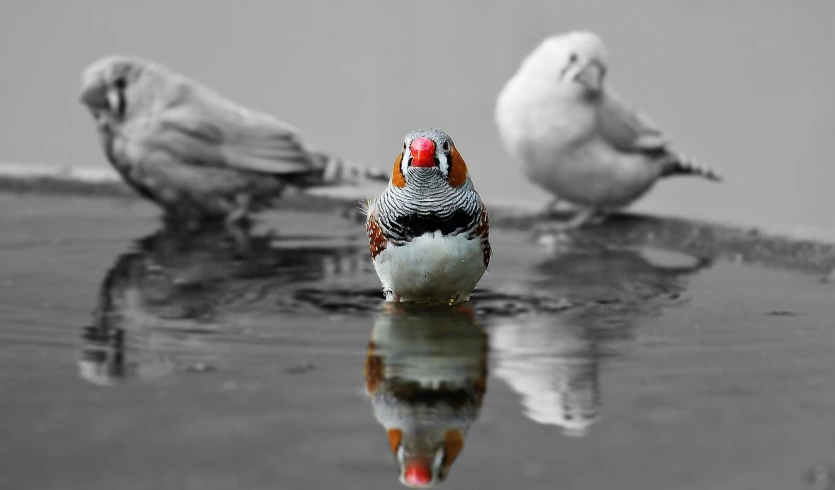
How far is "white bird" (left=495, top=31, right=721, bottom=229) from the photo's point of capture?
13.5ft

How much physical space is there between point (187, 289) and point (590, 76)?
6.10 feet

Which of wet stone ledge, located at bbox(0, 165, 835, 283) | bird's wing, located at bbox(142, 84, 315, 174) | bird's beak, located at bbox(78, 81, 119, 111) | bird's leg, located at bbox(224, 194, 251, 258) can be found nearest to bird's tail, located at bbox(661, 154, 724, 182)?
wet stone ledge, located at bbox(0, 165, 835, 283)

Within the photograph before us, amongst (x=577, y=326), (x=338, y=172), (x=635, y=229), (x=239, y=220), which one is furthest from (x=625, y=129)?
(x=577, y=326)

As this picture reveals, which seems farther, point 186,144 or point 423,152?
point 186,144

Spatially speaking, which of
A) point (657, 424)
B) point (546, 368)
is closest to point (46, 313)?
point (546, 368)

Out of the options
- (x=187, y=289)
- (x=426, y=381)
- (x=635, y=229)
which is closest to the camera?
(x=426, y=381)

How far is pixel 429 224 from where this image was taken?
2494 mm

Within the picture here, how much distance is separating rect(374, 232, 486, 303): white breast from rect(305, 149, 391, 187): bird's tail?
1.72m

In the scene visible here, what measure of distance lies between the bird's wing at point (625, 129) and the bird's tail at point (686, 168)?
70mm

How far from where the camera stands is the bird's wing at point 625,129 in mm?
4227

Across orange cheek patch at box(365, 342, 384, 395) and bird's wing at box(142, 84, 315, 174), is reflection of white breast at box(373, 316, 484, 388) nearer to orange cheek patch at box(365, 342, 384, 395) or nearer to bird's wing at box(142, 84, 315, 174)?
orange cheek patch at box(365, 342, 384, 395)

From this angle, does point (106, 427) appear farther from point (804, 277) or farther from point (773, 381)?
point (804, 277)

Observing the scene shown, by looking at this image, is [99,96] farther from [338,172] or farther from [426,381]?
[426,381]

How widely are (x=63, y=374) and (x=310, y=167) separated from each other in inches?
91.0
